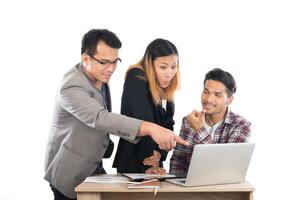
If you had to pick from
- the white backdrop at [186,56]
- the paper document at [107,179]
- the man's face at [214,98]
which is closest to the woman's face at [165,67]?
the man's face at [214,98]

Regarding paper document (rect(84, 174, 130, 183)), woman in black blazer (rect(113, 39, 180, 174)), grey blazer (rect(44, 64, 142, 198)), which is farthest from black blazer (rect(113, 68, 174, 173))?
paper document (rect(84, 174, 130, 183))

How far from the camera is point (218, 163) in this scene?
8.13 feet

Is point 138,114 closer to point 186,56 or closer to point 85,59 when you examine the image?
point 85,59

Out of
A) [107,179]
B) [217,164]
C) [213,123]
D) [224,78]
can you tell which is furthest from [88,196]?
[224,78]

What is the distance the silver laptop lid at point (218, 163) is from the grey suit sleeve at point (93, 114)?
13.1 inches

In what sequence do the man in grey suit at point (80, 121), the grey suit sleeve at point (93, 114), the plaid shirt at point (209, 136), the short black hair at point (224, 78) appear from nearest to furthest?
the grey suit sleeve at point (93, 114), the man in grey suit at point (80, 121), the plaid shirt at point (209, 136), the short black hair at point (224, 78)

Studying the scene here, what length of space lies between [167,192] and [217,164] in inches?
11.2

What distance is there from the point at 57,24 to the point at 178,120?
1.21 metres

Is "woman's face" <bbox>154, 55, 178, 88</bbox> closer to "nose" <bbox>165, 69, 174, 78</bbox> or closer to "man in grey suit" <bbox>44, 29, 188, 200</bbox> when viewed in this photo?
"nose" <bbox>165, 69, 174, 78</bbox>

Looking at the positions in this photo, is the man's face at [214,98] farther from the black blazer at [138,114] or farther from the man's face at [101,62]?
the man's face at [101,62]

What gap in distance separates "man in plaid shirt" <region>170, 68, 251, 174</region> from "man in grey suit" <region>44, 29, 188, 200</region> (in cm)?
46

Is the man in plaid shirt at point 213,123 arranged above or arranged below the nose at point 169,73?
below

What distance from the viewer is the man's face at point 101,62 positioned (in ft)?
9.08

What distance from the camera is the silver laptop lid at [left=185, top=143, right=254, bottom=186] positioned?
2388mm
